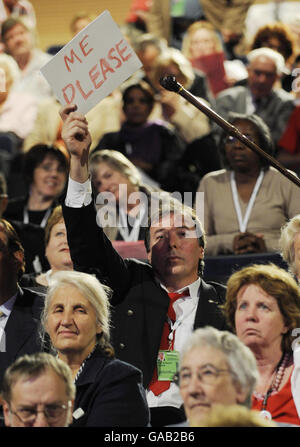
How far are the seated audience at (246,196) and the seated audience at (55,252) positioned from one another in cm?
76

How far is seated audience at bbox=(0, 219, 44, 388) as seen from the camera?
3549 mm

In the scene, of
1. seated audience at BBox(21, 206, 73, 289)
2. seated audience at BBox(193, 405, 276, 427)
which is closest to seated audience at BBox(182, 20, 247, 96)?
seated audience at BBox(21, 206, 73, 289)

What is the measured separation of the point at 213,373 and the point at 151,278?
982 millimetres

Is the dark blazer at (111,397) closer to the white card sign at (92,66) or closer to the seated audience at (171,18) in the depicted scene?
the white card sign at (92,66)

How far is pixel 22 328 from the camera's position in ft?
11.9

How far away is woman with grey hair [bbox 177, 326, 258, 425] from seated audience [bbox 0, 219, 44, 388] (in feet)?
2.60

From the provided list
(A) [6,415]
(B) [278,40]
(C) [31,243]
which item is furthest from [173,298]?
(B) [278,40]

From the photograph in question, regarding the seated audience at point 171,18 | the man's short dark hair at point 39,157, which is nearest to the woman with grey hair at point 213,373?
the man's short dark hair at point 39,157

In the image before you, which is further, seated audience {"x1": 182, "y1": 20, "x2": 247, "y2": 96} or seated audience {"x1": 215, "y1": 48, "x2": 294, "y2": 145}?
seated audience {"x1": 182, "y1": 20, "x2": 247, "y2": 96}

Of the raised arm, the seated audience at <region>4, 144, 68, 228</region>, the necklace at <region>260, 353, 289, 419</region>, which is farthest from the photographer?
the seated audience at <region>4, 144, 68, 228</region>

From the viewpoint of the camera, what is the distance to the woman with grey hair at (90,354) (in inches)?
122

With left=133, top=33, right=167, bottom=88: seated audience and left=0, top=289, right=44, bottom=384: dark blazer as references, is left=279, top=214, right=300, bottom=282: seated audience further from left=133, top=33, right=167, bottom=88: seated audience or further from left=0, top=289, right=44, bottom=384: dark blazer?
left=133, top=33, right=167, bottom=88: seated audience

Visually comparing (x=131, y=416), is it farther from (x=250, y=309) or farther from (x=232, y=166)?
(x=232, y=166)
